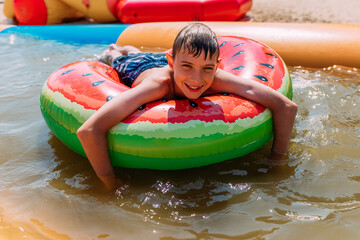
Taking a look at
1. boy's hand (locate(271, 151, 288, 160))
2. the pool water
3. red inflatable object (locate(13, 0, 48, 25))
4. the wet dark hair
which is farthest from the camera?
red inflatable object (locate(13, 0, 48, 25))

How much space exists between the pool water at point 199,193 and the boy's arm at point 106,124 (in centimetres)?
14

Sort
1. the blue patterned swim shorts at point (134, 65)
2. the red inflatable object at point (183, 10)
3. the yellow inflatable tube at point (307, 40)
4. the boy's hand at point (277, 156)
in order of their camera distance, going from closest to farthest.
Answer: the boy's hand at point (277, 156) < the blue patterned swim shorts at point (134, 65) < the yellow inflatable tube at point (307, 40) < the red inflatable object at point (183, 10)

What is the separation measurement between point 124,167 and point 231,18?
394cm

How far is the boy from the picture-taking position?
1.99 m

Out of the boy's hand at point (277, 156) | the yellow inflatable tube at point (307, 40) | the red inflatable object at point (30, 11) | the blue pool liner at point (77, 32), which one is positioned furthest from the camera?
the red inflatable object at point (30, 11)

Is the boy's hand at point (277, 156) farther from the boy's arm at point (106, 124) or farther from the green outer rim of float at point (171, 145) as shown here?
the boy's arm at point (106, 124)

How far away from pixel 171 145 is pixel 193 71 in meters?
0.40

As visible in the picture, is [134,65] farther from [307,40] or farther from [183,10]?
[183,10]

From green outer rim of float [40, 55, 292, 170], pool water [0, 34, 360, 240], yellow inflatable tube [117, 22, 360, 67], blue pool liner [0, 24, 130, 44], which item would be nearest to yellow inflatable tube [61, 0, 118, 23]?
blue pool liner [0, 24, 130, 44]

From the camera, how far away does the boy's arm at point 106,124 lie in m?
2.01

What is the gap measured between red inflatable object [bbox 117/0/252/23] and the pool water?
2.97m

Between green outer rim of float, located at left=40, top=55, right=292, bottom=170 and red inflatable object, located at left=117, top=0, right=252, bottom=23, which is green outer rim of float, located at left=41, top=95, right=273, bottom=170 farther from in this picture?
red inflatable object, located at left=117, top=0, right=252, bottom=23

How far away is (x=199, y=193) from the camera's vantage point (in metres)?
2.11

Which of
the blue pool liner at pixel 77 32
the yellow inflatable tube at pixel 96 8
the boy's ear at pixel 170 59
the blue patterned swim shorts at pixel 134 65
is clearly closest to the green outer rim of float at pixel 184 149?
the boy's ear at pixel 170 59
